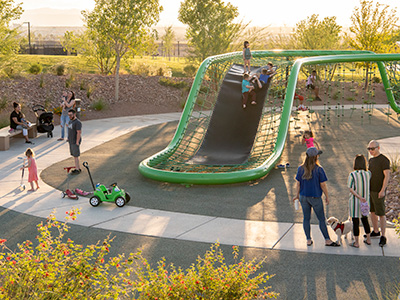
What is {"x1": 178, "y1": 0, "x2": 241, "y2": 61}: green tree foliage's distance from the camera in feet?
101

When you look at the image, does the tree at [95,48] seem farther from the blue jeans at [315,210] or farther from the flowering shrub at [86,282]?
the flowering shrub at [86,282]

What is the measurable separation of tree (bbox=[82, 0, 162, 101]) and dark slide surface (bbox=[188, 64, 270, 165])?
6.58 meters

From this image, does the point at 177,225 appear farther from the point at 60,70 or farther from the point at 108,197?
the point at 60,70

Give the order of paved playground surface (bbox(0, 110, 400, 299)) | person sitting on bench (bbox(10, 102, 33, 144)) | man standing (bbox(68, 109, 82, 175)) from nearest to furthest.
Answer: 1. paved playground surface (bbox(0, 110, 400, 299))
2. man standing (bbox(68, 109, 82, 175))
3. person sitting on bench (bbox(10, 102, 33, 144))

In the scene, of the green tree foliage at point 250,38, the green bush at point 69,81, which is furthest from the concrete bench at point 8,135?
the green tree foliage at point 250,38

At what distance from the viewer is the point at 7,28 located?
23.3 m

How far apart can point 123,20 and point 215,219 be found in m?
16.6

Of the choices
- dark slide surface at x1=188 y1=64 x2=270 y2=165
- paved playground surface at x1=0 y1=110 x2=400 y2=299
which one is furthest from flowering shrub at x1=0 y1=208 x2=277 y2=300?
dark slide surface at x1=188 y1=64 x2=270 y2=165

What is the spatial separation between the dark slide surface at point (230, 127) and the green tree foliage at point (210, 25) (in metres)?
10.8

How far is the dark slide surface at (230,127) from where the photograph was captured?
588 inches

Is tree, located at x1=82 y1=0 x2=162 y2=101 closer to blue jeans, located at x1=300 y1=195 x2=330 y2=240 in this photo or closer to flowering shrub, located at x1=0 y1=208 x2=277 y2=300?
blue jeans, located at x1=300 y1=195 x2=330 y2=240

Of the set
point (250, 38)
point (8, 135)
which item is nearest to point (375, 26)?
point (250, 38)

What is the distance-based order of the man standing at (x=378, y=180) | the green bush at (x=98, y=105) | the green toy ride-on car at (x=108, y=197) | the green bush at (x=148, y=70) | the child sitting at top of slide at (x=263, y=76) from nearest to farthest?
the man standing at (x=378, y=180) → the green toy ride-on car at (x=108, y=197) → the child sitting at top of slide at (x=263, y=76) → the green bush at (x=98, y=105) → the green bush at (x=148, y=70)

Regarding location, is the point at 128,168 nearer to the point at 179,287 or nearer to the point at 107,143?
the point at 107,143
